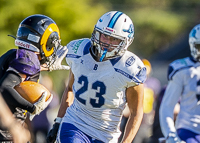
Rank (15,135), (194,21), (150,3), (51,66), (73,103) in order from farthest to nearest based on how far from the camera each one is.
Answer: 1. (150,3)
2. (194,21)
3. (51,66)
4. (73,103)
5. (15,135)

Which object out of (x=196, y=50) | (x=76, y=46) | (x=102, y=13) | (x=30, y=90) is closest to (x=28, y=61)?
(x=30, y=90)

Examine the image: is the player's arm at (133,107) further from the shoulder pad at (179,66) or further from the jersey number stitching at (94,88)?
the shoulder pad at (179,66)

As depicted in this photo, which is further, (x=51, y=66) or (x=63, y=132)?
(x=51, y=66)

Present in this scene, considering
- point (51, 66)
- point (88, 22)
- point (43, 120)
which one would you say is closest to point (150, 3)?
point (88, 22)

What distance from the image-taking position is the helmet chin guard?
362cm

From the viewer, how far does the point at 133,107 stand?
143 inches

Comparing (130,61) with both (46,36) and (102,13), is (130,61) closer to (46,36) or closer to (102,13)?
(46,36)

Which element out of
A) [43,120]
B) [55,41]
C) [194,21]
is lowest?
[194,21]

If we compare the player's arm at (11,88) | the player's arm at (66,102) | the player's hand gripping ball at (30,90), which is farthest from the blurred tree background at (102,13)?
the player's arm at (11,88)

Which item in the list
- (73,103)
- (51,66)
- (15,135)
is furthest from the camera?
(51,66)

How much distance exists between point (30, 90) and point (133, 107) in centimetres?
91

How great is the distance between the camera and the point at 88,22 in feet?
39.3

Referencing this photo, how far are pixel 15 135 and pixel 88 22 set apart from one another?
912cm

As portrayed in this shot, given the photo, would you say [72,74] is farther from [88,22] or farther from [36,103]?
[88,22]
